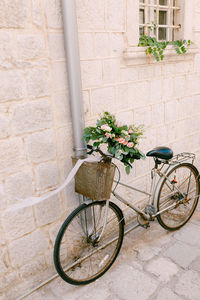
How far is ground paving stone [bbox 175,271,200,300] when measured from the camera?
8.61ft

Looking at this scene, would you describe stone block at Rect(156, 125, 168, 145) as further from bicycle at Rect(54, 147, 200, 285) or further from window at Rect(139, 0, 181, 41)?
window at Rect(139, 0, 181, 41)

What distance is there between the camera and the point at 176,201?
11.8 ft

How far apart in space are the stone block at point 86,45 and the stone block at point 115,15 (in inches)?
12.1

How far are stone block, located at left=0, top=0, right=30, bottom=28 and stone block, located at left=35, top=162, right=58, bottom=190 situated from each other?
50.4 inches

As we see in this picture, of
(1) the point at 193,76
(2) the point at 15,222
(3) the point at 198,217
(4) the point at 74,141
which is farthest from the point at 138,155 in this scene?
(1) the point at 193,76

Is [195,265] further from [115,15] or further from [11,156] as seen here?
[115,15]

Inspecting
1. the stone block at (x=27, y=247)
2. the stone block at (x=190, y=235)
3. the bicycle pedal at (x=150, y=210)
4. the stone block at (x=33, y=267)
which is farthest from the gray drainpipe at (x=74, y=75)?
the stone block at (x=190, y=235)

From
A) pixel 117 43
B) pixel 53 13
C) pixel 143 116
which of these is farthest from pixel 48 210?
pixel 117 43

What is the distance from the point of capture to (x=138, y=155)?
2543mm

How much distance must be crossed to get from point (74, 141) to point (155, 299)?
5.73 feet

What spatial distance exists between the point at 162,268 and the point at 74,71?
2.32 m

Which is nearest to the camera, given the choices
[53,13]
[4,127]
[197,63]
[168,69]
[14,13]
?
[14,13]

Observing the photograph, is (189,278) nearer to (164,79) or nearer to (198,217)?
(198,217)

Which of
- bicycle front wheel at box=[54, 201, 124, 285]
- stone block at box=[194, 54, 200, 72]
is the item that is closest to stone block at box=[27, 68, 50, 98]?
bicycle front wheel at box=[54, 201, 124, 285]
